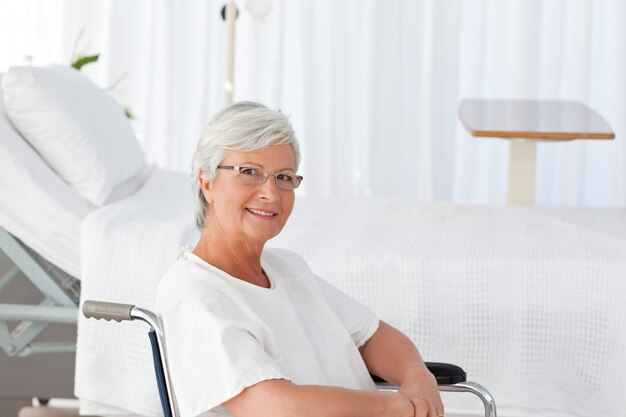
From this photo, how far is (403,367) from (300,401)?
385mm

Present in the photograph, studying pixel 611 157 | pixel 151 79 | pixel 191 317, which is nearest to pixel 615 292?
pixel 191 317

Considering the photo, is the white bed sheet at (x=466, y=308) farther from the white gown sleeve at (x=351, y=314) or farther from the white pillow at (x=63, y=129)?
the white gown sleeve at (x=351, y=314)

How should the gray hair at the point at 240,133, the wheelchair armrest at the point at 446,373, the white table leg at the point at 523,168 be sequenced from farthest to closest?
the white table leg at the point at 523,168 < the wheelchair armrest at the point at 446,373 < the gray hair at the point at 240,133

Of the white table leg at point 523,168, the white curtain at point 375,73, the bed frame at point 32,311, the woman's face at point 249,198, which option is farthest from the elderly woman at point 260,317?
the white curtain at point 375,73

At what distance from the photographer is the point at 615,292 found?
269cm

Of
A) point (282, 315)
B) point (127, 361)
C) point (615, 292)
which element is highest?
point (282, 315)

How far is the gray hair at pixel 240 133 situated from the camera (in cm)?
176

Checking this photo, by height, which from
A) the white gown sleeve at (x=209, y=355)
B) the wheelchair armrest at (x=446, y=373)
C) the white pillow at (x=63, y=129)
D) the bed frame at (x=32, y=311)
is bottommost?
the bed frame at (x=32, y=311)

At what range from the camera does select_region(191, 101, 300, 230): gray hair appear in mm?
1762

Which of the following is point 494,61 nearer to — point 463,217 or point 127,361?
point 463,217

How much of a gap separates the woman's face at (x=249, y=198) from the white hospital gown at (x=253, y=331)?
0.08m

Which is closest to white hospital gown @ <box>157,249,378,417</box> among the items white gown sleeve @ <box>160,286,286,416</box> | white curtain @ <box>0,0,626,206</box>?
white gown sleeve @ <box>160,286,286,416</box>

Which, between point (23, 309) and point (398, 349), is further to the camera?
point (23, 309)

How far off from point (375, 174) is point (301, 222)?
2.62m
